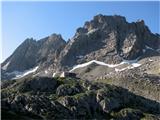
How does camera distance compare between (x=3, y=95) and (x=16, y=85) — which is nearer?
(x=3, y=95)

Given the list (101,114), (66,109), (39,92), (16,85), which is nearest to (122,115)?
(101,114)

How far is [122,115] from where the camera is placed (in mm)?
160750

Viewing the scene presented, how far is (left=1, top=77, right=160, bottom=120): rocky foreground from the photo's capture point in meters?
142

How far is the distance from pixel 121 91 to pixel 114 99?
12446 millimetres

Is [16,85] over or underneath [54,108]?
over

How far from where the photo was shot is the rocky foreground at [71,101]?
142m

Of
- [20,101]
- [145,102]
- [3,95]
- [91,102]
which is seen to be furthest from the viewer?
[145,102]

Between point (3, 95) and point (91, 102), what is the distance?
35.9 meters

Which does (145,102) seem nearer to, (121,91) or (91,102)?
(121,91)

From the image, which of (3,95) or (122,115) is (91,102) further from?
(3,95)

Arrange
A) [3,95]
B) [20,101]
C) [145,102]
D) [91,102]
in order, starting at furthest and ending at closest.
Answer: [145,102] → [91,102] → [3,95] → [20,101]

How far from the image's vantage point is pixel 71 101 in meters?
161

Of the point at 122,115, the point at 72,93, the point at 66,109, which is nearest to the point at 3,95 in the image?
the point at 66,109

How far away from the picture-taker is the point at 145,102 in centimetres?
18138
